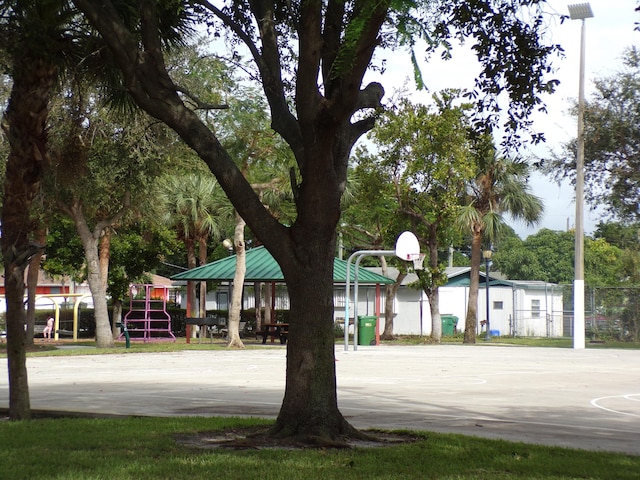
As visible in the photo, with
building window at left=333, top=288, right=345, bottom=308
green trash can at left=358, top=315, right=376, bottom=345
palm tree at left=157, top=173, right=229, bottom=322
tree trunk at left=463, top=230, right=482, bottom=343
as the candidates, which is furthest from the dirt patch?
building window at left=333, top=288, right=345, bottom=308

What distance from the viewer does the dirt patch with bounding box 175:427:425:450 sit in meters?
9.19

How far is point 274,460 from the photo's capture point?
325 inches

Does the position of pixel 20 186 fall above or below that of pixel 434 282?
above

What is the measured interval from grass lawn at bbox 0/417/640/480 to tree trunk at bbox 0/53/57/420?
1.02 metres

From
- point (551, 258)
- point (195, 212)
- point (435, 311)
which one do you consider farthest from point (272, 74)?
point (551, 258)

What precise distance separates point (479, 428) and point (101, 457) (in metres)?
4.98

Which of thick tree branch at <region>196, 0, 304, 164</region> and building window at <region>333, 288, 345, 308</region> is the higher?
thick tree branch at <region>196, 0, 304, 164</region>

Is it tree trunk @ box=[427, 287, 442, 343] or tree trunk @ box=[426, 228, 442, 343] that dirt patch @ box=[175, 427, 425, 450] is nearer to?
tree trunk @ box=[426, 228, 442, 343]

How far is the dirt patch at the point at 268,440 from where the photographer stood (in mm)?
9188

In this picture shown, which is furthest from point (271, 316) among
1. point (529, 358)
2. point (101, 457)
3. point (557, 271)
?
point (557, 271)

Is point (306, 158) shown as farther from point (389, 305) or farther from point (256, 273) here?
point (389, 305)

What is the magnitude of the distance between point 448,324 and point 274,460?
4680cm

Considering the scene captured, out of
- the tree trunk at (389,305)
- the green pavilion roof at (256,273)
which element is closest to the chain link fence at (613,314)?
the tree trunk at (389,305)

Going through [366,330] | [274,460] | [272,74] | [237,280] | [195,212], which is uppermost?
[195,212]
